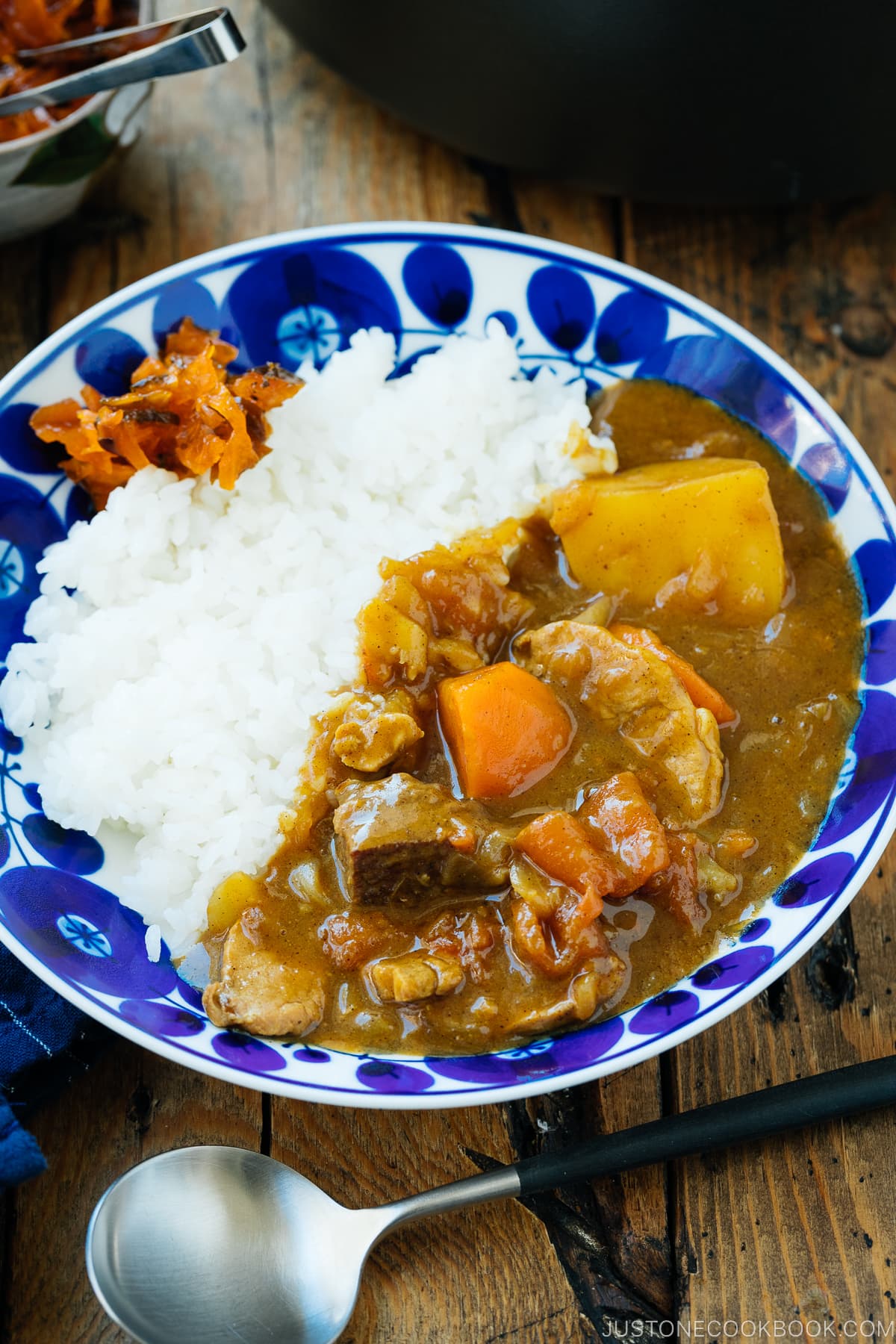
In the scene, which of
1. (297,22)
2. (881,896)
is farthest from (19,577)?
(881,896)

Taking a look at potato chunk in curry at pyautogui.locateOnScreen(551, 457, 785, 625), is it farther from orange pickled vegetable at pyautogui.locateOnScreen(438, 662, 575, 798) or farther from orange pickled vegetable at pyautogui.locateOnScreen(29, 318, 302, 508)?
orange pickled vegetable at pyautogui.locateOnScreen(29, 318, 302, 508)

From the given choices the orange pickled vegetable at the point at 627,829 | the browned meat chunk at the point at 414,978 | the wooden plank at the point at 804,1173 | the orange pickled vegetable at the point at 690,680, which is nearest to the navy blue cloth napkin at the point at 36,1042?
the browned meat chunk at the point at 414,978

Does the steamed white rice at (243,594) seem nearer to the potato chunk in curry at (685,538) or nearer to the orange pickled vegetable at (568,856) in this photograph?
the potato chunk in curry at (685,538)

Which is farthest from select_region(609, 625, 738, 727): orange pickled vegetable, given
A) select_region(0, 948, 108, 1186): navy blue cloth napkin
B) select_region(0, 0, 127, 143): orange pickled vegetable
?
select_region(0, 0, 127, 143): orange pickled vegetable

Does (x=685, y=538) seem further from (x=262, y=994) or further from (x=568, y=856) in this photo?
(x=262, y=994)

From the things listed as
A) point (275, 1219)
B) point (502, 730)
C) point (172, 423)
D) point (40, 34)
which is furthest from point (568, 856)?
point (40, 34)
